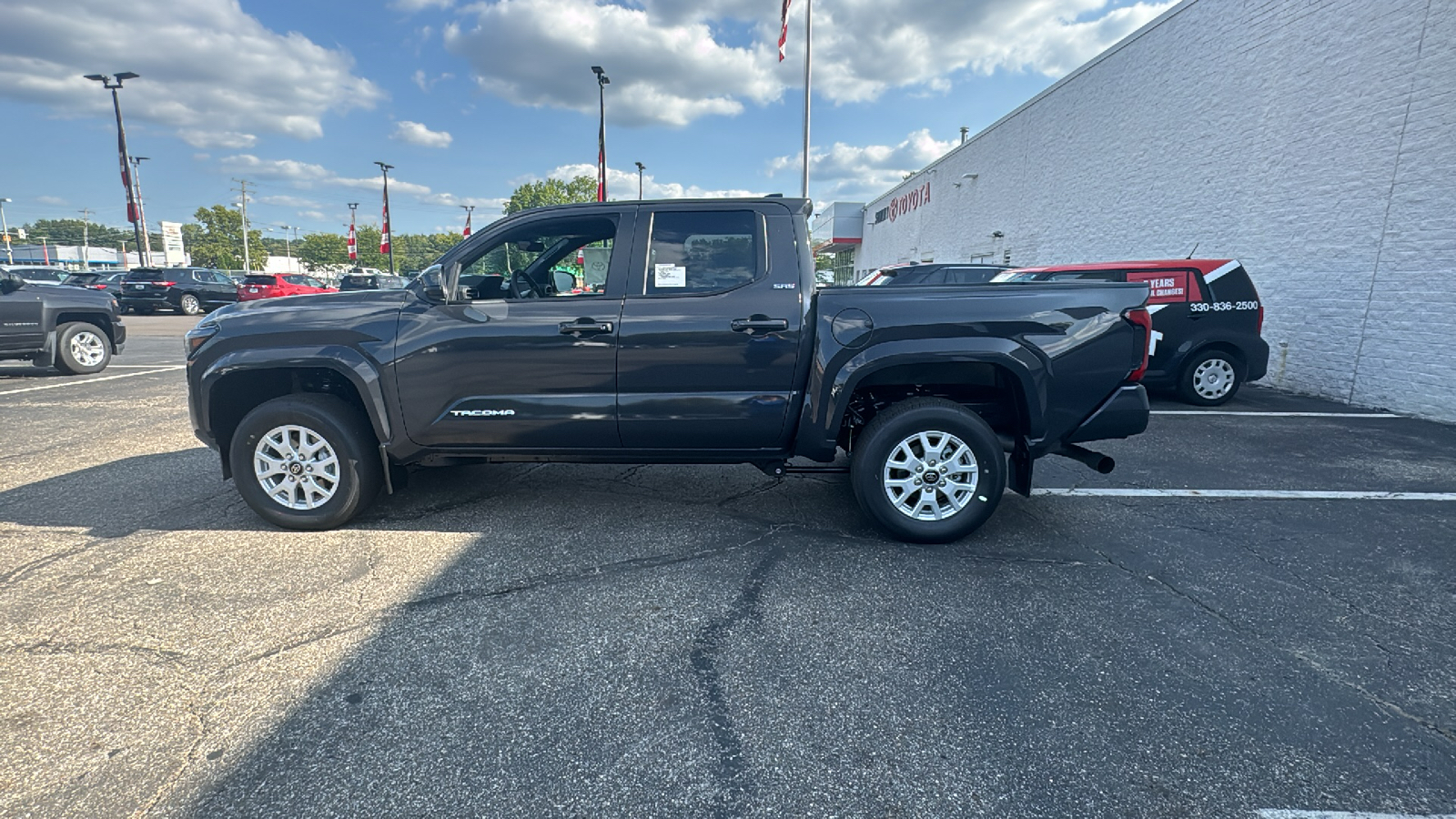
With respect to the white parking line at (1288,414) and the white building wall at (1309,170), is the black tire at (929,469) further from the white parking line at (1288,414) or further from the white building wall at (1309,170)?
the white building wall at (1309,170)

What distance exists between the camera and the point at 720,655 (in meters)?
2.85

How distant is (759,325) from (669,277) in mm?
621

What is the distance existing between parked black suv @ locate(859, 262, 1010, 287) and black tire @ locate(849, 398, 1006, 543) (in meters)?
7.83

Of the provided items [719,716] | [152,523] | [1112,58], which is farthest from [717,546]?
[1112,58]

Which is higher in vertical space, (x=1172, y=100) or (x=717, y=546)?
(x=1172, y=100)

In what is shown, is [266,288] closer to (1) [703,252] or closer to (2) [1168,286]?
(1) [703,252]

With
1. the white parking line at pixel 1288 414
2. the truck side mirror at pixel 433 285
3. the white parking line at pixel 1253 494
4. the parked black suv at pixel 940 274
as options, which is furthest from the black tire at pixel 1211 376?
the truck side mirror at pixel 433 285

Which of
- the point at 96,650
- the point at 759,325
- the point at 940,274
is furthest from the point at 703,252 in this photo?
the point at 940,274

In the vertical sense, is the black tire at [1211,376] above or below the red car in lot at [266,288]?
below

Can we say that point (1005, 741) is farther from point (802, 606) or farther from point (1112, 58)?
point (1112, 58)

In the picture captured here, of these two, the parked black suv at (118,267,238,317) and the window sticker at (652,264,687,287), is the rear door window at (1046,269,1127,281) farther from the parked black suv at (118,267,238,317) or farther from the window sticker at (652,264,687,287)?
the parked black suv at (118,267,238,317)

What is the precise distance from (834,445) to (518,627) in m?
1.97

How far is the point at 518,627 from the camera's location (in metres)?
3.06

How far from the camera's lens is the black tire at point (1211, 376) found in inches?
332
